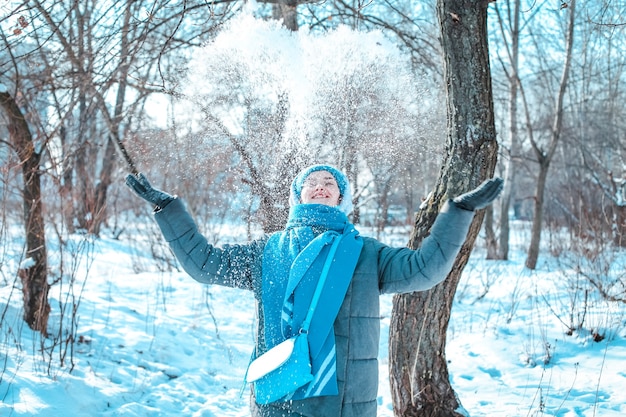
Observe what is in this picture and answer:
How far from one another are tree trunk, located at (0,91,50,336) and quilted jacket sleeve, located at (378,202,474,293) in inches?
121

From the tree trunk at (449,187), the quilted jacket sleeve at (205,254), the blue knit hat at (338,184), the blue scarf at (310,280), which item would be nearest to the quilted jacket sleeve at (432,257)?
the blue scarf at (310,280)

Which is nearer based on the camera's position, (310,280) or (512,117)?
(310,280)

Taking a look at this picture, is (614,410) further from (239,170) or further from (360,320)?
(239,170)

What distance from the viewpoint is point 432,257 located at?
158cm

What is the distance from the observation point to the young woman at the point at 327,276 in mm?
1577

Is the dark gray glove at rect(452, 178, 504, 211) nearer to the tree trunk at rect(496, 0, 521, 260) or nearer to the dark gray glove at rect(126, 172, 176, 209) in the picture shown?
the dark gray glove at rect(126, 172, 176, 209)

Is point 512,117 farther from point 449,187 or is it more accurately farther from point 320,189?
point 320,189

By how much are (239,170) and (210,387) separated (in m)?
1.59

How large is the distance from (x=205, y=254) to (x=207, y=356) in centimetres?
283

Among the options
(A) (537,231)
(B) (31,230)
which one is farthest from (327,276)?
(A) (537,231)

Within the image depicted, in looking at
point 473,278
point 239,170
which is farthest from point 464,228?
point 473,278

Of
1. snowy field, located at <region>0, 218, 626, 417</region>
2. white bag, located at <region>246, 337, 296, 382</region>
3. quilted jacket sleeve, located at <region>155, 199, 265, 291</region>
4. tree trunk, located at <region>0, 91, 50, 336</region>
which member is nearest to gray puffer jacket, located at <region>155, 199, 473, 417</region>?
quilted jacket sleeve, located at <region>155, 199, 265, 291</region>

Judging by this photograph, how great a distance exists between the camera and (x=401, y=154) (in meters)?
3.78

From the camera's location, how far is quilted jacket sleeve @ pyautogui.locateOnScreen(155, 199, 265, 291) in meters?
1.67
